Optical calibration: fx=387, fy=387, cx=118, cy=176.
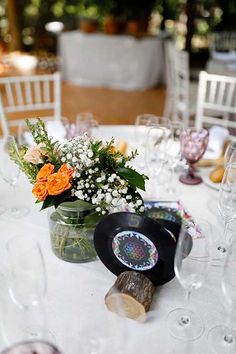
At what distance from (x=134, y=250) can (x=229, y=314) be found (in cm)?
25

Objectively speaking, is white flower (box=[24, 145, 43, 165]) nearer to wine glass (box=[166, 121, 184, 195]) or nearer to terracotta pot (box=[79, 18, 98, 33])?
wine glass (box=[166, 121, 184, 195])

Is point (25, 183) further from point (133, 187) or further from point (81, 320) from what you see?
point (81, 320)

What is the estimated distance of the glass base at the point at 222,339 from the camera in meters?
0.77

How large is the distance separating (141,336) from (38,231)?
0.47 meters

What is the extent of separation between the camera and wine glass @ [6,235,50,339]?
2.24 feet

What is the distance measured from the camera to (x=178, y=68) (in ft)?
10.9

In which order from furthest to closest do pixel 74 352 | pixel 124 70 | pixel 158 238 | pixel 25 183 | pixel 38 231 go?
pixel 124 70 < pixel 25 183 < pixel 38 231 < pixel 158 238 < pixel 74 352

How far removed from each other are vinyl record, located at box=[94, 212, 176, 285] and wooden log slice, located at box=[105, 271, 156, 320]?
1.5 inches

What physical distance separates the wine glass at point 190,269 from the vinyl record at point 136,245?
0.25ft

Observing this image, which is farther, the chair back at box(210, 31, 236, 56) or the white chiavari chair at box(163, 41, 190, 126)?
the chair back at box(210, 31, 236, 56)

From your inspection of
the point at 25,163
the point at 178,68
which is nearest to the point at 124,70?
the point at 178,68

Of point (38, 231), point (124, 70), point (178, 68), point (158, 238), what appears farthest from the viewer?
point (124, 70)

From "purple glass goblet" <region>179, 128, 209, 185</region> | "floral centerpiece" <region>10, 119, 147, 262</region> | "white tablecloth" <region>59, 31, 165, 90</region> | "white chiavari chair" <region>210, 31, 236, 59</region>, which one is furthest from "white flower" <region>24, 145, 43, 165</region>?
"white tablecloth" <region>59, 31, 165, 90</region>

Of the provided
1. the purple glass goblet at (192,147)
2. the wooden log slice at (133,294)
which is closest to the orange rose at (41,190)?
the wooden log slice at (133,294)
